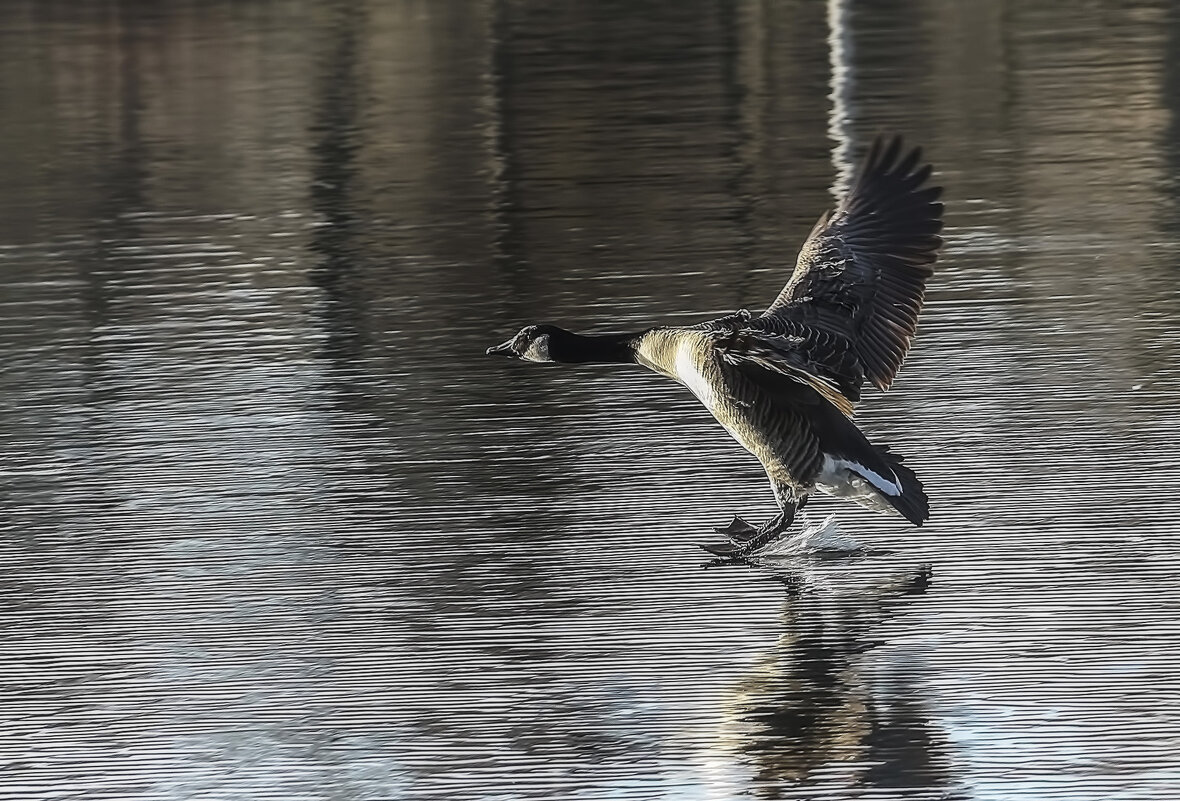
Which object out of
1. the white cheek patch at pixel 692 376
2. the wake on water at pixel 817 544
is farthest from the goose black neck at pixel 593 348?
the wake on water at pixel 817 544

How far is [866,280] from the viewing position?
8.60m

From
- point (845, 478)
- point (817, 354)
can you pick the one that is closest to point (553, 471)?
point (817, 354)

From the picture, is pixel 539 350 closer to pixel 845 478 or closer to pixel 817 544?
pixel 817 544

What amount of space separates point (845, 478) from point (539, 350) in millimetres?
1321

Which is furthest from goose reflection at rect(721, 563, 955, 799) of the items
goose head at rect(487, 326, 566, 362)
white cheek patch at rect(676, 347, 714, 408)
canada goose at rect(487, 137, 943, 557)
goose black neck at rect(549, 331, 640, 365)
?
goose head at rect(487, 326, 566, 362)

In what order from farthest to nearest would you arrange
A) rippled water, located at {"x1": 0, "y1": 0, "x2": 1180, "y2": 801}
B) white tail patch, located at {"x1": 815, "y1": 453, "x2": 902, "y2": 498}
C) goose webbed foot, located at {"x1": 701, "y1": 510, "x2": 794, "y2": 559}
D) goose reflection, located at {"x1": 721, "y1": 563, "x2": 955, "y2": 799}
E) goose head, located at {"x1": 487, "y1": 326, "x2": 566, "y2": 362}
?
goose head, located at {"x1": 487, "y1": 326, "x2": 566, "y2": 362}
goose webbed foot, located at {"x1": 701, "y1": 510, "x2": 794, "y2": 559}
white tail patch, located at {"x1": 815, "y1": 453, "x2": 902, "y2": 498}
rippled water, located at {"x1": 0, "y1": 0, "x2": 1180, "y2": 801}
goose reflection, located at {"x1": 721, "y1": 563, "x2": 955, "y2": 799}

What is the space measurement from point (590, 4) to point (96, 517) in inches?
810

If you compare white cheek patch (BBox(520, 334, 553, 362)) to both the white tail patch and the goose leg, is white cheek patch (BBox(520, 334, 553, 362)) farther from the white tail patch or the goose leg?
the white tail patch

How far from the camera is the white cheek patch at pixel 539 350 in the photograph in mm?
8617

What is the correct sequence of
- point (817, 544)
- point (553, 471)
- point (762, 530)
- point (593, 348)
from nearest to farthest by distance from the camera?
1. point (762, 530)
2. point (817, 544)
3. point (593, 348)
4. point (553, 471)

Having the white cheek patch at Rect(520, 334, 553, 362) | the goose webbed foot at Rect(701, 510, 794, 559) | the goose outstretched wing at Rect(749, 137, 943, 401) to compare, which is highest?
the goose outstretched wing at Rect(749, 137, 943, 401)

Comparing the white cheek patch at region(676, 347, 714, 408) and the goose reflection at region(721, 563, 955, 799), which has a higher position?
the white cheek patch at region(676, 347, 714, 408)

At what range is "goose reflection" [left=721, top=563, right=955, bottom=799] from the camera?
5.93 meters

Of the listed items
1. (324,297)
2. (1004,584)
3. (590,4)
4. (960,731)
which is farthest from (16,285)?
(590,4)
